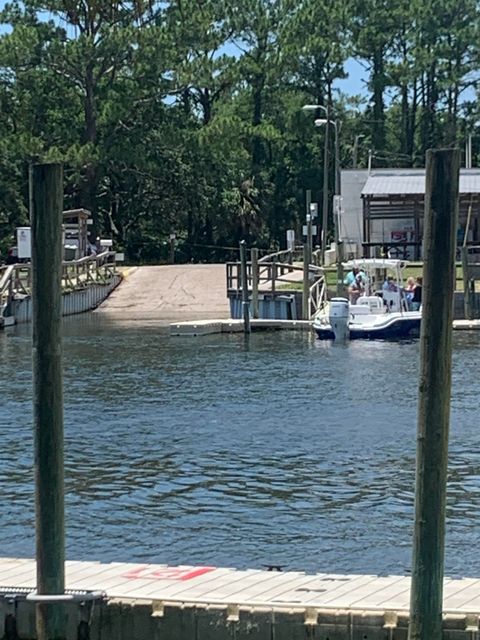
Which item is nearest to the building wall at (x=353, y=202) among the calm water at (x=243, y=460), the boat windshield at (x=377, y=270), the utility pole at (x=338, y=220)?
the utility pole at (x=338, y=220)

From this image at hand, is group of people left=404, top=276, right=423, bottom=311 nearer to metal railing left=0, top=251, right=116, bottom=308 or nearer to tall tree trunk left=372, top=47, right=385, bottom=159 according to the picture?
metal railing left=0, top=251, right=116, bottom=308

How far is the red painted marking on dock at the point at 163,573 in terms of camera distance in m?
9.52

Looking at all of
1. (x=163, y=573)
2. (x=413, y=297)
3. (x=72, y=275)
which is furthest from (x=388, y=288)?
(x=163, y=573)

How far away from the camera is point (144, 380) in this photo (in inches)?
1138

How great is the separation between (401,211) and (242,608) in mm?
53599

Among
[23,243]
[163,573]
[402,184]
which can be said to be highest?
[402,184]

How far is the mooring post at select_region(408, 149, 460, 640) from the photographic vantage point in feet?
26.2

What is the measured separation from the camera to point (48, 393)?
28.8 ft

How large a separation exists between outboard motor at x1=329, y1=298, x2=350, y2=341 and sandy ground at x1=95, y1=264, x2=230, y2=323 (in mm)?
10693

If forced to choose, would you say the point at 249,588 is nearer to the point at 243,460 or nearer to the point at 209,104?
the point at 243,460

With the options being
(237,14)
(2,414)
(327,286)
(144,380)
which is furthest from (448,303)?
(237,14)

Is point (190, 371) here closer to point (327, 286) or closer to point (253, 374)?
point (253, 374)

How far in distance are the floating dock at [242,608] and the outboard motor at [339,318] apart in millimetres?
27888

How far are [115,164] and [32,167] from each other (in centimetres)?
5883
